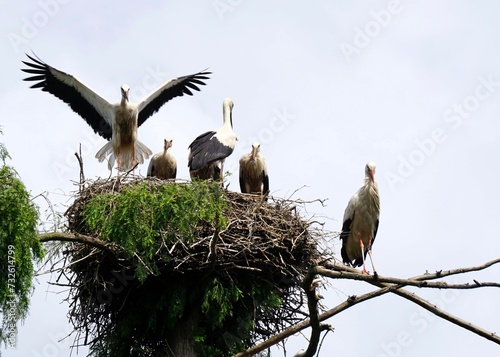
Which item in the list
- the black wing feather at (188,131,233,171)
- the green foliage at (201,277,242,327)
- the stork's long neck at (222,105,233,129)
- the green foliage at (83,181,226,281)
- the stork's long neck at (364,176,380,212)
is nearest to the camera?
the green foliage at (83,181,226,281)

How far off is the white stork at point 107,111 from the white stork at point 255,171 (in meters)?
1.67

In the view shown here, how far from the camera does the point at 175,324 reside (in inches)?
418

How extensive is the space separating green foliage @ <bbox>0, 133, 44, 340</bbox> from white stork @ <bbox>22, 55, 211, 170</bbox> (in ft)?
19.8

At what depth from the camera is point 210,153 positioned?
1361 cm

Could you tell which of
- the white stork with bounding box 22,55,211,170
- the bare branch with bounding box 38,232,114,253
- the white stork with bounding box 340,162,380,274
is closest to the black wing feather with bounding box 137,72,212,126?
the white stork with bounding box 22,55,211,170

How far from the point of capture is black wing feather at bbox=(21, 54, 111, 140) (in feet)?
46.5

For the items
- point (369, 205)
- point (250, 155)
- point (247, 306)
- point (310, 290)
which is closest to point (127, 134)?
A: point (250, 155)

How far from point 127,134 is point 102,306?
13.4ft

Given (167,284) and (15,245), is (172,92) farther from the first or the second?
(15,245)

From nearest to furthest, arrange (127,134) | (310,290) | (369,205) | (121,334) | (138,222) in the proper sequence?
(310,290) < (138,222) < (121,334) < (369,205) < (127,134)

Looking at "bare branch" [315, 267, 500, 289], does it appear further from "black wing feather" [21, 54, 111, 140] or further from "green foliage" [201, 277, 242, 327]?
"black wing feather" [21, 54, 111, 140]

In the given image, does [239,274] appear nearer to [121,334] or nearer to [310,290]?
[121,334]

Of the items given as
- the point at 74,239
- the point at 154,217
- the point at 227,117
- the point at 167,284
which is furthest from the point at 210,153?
the point at 74,239

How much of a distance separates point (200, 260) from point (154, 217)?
29.1 inches
